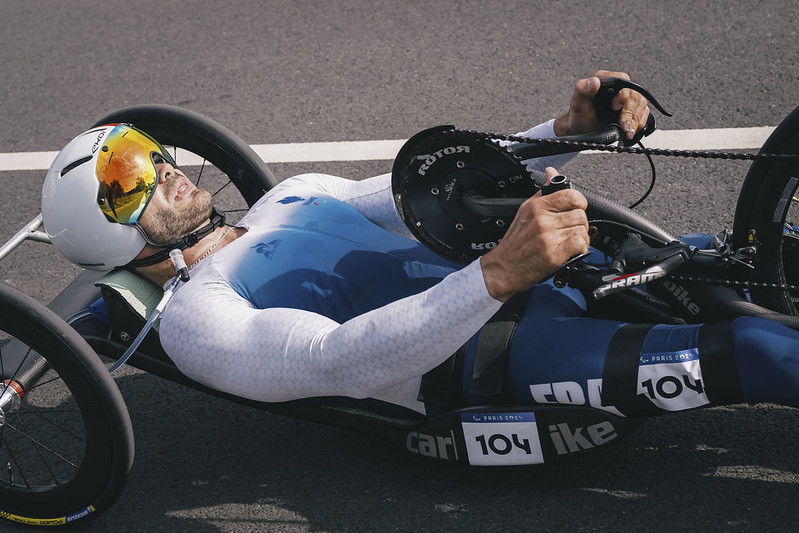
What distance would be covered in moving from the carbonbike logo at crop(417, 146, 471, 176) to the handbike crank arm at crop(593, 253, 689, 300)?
19.1 inches

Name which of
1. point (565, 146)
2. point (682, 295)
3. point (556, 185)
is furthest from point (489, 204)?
point (682, 295)

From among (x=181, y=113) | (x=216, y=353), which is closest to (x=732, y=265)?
(x=216, y=353)

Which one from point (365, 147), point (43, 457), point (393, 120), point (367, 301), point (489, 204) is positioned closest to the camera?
point (489, 204)

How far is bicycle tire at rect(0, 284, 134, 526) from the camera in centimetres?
254

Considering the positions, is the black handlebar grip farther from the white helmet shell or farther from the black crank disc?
the white helmet shell

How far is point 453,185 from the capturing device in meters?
2.59

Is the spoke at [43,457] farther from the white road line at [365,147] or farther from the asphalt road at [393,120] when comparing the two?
the white road line at [365,147]

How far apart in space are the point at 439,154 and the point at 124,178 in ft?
3.12

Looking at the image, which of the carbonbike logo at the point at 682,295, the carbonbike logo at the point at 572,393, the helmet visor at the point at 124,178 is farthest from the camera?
the helmet visor at the point at 124,178

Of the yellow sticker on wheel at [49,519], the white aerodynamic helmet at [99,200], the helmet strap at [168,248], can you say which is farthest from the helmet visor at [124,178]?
the yellow sticker on wheel at [49,519]

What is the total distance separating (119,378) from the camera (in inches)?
134

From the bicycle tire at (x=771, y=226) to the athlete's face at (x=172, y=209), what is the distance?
5.24 ft

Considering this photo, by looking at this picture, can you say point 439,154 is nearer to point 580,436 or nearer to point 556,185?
point 556,185

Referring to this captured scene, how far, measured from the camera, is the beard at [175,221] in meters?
2.90
